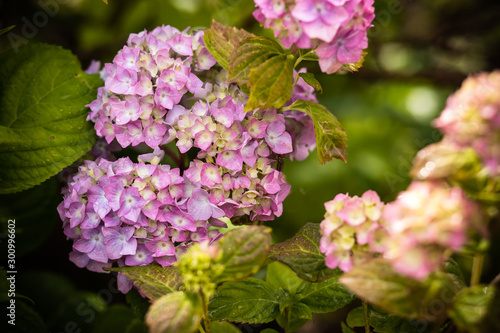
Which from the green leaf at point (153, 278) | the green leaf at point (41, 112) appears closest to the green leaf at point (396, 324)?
the green leaf at point (153, 278)

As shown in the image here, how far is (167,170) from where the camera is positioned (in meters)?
0.88

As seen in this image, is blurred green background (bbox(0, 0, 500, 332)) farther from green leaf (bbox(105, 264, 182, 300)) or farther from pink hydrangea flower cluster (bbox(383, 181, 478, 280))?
pink hydrangea flower cluster (bbox(383, 181, 478, 280))

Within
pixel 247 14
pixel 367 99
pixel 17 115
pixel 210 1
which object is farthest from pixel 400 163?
pixel 17 115

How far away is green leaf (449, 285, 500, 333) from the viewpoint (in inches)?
21.6

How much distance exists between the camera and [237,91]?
0.92 meters

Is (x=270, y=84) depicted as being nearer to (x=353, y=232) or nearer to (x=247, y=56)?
(x=247, y=56)

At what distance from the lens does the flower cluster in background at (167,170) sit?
2.77ft

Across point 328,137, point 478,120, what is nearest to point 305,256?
point 328,137

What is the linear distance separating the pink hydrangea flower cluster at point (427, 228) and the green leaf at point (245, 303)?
13.9 inches

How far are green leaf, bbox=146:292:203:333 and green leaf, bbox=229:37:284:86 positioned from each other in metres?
0.34

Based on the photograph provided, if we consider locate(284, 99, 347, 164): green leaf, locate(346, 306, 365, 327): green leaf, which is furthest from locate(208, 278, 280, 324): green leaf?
locate(284, 99, 347, 164): green leaf

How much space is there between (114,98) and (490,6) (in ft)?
5.47

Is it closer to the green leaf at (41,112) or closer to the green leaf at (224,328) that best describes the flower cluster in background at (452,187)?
the green leaf at (224,328)

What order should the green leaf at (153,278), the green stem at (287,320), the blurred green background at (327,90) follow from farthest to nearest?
the blurred green background at (327,90) → the green stem at (287,320) → the green leaf at (153,278)
